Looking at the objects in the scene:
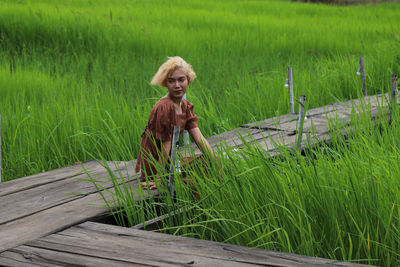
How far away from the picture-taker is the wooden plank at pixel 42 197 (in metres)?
2.95

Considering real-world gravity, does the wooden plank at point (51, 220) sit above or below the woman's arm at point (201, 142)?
below

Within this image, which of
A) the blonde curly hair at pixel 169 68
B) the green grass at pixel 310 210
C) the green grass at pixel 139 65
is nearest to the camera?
the green grass at pixel 310 210

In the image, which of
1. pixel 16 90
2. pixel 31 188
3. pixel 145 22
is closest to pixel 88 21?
pixel 145 22

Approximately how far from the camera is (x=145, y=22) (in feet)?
34.9

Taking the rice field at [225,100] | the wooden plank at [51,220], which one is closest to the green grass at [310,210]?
the rice field at [225,100]

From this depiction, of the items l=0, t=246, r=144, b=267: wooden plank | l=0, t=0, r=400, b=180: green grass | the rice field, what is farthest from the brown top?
l=0, t=246, r=144, b=267: wooden plank

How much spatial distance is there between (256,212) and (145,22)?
833 centimetres

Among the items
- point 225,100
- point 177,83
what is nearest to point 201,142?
point 177,83

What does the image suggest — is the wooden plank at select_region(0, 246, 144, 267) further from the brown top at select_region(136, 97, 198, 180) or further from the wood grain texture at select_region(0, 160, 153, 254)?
the brown top at select_region(136, 97, 198, 180)

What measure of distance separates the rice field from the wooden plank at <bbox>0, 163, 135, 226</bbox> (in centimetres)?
22

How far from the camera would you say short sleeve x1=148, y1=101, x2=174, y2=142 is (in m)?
3.26

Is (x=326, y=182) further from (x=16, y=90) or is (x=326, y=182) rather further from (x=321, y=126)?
(x=16, y=90)

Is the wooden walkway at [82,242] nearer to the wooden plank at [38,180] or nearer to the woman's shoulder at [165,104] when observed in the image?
the wooden plank at [38,180]

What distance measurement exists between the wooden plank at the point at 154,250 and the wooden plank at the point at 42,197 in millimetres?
397
